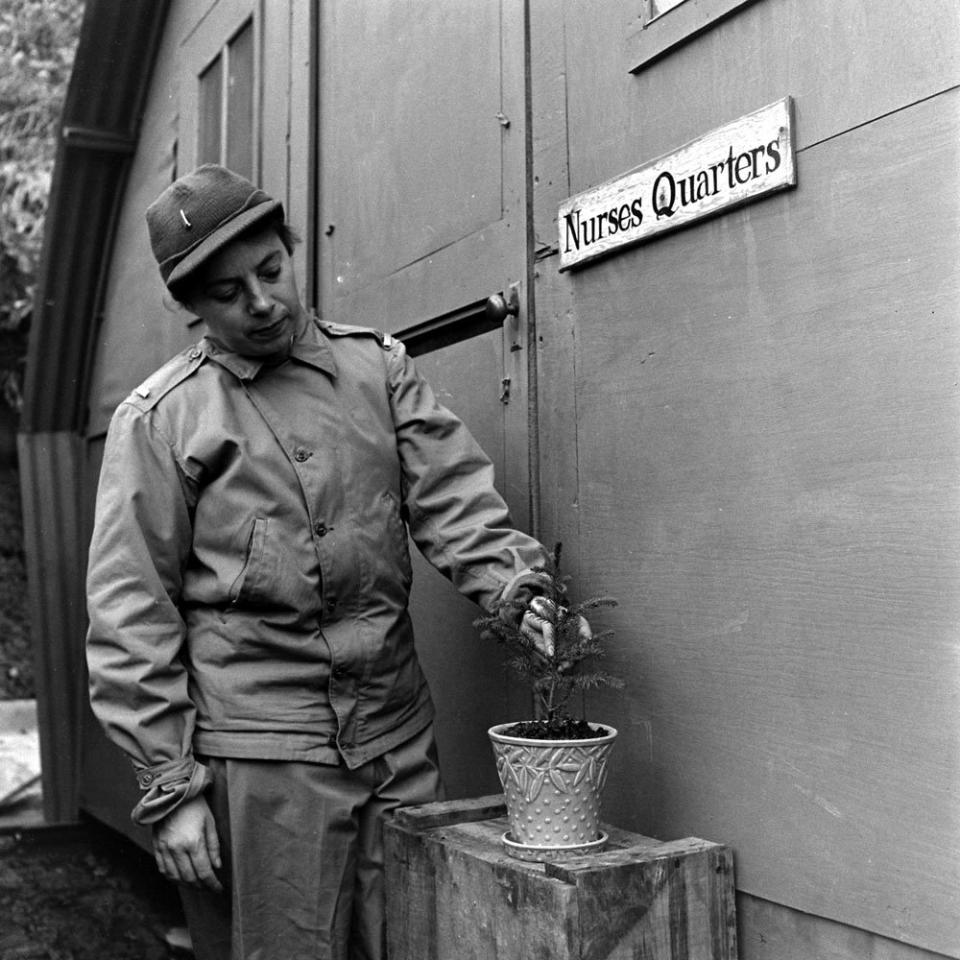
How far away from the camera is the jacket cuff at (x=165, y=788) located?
2.49 meters

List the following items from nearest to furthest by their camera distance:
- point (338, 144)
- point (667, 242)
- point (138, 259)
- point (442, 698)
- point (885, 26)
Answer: point (885, 26) < point (667, 242) < point (442, 698) < point (338, 144) < point (138, 259)

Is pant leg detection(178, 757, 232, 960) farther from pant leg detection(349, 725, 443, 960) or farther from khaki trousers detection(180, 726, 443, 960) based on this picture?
pant leg detection(349, 725, 443, 960)

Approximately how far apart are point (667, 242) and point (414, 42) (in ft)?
4.80

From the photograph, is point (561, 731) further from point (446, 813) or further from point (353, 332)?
point (353, 332)

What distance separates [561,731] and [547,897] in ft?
1.08

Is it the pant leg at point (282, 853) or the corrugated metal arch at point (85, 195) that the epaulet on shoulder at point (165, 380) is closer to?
the pant leg at point (282, 853)

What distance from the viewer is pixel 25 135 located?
12.8 meters

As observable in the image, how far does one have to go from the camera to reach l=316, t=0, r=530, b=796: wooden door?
3.11m

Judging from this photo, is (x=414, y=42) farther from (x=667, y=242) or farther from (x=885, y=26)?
(x=885, y=26)

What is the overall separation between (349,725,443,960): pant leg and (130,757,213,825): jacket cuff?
1.28 feet

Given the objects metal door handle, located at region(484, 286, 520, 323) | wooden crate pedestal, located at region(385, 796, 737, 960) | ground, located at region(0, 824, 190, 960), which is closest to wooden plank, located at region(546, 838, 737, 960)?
wooden crate pedestal, located at region(385, 796, 737, 960)

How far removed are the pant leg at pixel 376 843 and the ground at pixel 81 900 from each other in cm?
272

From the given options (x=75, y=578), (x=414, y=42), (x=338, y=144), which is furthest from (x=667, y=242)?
(x=75, y=578)

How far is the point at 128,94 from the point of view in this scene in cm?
671
